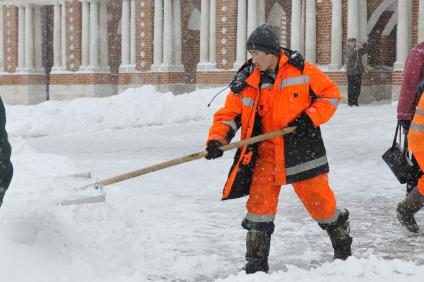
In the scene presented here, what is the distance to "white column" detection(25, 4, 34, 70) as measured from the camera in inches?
1141

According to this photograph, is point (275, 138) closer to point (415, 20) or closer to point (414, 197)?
point (414, 197)

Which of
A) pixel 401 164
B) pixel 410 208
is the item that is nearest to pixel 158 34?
pixel 401 164

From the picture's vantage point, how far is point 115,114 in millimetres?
16062

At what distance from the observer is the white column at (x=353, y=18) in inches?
745

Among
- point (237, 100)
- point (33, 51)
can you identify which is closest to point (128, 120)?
point (237, 100)

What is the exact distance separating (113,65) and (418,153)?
76.6 ft

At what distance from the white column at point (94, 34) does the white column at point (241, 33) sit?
6.72m

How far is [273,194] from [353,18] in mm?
15333

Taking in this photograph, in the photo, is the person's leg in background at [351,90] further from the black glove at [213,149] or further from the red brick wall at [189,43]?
the black glove at [213,149]

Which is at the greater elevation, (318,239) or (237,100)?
(237,100)

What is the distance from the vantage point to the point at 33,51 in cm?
2916

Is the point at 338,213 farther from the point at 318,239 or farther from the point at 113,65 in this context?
the point at 113,65

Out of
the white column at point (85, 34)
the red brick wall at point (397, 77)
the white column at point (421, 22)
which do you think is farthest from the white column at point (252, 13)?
the white column at point (85, 34)

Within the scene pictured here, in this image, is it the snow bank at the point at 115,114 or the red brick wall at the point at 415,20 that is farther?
the red brick wall at the point at 415,20
